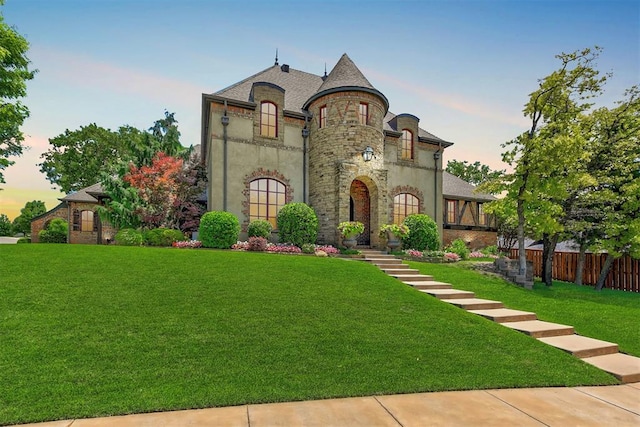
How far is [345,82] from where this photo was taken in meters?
15.1

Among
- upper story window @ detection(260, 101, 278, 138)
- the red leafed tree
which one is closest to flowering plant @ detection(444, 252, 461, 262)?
upper story window @ detection(260, 101, 278, 138)

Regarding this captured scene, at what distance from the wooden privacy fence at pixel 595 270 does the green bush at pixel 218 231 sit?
14.5 metres

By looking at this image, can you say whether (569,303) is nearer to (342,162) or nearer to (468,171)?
(342,162)

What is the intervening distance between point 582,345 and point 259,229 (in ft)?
35.1

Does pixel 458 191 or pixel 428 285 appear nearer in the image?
pixel 428 285

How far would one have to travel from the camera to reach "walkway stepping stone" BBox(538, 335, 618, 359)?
17.6 feet

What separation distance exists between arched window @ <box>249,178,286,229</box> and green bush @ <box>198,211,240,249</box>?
2138mm

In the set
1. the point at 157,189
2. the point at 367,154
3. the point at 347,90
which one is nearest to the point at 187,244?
the point at 157,189

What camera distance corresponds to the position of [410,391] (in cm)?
390

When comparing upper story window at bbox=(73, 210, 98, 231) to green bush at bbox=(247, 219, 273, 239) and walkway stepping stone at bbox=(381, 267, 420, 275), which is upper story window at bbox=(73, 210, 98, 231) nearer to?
green bush at bbox=(247, 219, 273, 239)

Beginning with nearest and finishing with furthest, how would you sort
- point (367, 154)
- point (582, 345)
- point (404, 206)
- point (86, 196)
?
1. point (582, 345)
2. point (367, 154)
3. point (404, 206)
4. point (86, 196)

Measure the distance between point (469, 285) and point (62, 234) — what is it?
87.9ft

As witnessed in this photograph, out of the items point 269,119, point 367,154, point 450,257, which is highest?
point 269,119

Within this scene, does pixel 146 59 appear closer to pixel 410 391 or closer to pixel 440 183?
pixel 410 391
